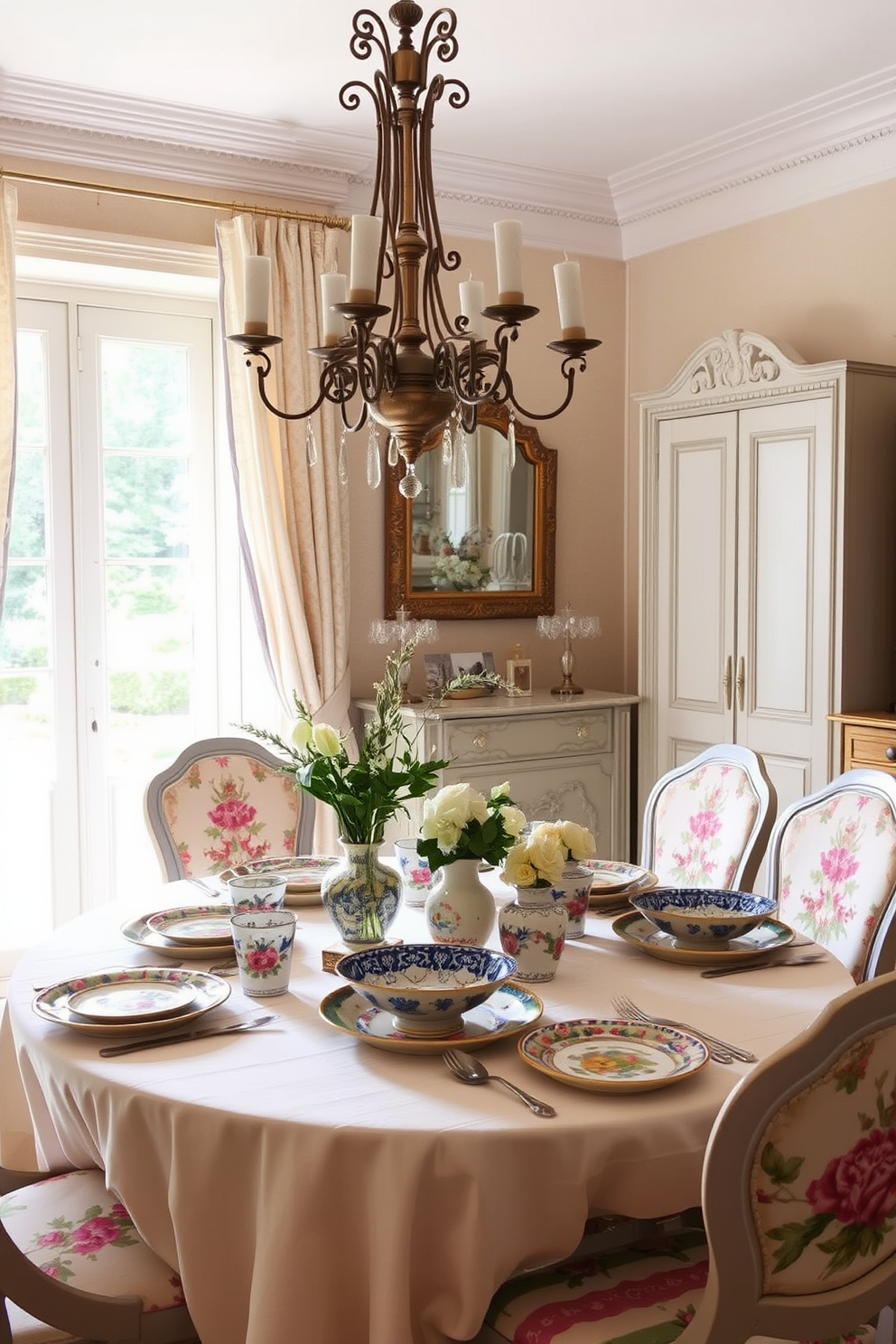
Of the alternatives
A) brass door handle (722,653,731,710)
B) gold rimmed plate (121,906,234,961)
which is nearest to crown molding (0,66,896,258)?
brass door handle (722,653,731,710)

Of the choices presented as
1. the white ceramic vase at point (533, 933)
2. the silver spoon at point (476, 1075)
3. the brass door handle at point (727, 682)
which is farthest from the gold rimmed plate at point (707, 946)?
the brass door handle at point (727, 682)

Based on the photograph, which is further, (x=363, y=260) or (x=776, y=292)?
(x=776, y=292)

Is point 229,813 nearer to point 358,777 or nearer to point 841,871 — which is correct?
point 358,777

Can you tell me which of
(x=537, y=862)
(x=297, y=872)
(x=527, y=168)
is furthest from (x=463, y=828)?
(x=527, y=168)

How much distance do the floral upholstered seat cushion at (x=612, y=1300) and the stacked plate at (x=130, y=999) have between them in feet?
2.04

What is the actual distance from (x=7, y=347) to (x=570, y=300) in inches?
88.2

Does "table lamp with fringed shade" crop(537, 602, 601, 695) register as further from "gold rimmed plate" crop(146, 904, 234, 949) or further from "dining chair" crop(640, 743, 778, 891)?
"gold rimmed plate" crop(146, 904, 234, 949)

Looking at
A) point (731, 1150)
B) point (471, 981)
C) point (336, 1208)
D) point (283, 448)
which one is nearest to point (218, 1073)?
point (336, 1208)

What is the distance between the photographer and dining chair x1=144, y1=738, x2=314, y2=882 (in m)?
3.14

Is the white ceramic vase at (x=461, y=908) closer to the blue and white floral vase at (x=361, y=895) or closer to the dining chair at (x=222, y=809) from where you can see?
the blue and white floral vase at (x=361, y=895)

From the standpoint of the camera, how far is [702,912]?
7.86 ft

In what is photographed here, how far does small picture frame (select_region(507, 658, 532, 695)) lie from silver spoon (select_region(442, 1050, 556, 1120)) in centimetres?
289

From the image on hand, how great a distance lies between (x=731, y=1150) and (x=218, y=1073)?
721 mm

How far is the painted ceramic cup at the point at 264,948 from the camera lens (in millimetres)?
1977
